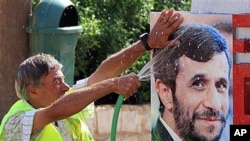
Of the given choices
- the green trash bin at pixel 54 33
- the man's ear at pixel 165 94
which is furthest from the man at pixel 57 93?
the green trash bin at pixel 54 33

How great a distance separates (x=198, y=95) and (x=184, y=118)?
12cm

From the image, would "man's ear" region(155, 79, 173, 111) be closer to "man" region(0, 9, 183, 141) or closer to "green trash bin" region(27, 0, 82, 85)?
"man" region(0, 9, 183, 141)

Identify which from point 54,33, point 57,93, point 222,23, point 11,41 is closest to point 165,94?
point 222,23

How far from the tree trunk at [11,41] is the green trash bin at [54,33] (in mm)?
76

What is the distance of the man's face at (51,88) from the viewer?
4887 millimetres

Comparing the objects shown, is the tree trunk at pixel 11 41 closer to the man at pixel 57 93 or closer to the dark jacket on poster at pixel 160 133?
the man at pixel 57 93

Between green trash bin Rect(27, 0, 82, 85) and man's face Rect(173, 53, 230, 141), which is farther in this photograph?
green trash bin Rect(27, 0, 82, 85)

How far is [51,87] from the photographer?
4906 mm

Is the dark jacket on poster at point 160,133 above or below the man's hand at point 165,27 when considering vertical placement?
below

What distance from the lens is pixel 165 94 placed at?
4.48 metres

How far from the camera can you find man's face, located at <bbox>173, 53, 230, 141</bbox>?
14.3 feet

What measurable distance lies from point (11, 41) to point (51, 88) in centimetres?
207

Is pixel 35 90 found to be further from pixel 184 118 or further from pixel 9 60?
pixel 9 60

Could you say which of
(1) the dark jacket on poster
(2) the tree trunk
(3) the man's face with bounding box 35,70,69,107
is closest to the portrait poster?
(1) the dark jacket on poster
